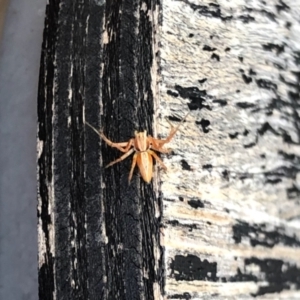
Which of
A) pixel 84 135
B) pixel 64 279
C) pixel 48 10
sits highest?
pixel 48 10

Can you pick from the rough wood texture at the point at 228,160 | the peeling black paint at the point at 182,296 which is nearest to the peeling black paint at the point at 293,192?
the rough wood texture at the point at 228,160

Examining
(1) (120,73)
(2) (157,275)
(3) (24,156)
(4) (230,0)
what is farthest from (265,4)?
(3) (24,156)

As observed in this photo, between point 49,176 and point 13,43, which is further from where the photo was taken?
point 13,43

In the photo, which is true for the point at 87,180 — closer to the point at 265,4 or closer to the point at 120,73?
the point at 120,73

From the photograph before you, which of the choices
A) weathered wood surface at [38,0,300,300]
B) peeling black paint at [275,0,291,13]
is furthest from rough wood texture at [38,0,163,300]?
peeling black paint at [275,0,291,13]

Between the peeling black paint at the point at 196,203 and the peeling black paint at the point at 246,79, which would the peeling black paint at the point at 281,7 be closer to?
the peeling black paint at the point at 246,79

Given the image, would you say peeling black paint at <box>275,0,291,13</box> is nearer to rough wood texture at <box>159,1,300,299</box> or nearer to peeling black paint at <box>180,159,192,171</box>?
rough wood texture at <box>159,1,300,299</box>

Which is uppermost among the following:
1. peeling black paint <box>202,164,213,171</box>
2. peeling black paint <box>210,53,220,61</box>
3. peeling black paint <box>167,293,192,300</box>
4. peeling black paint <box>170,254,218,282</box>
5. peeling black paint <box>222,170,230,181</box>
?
peeling black paint <box>210,53,220,61</box>

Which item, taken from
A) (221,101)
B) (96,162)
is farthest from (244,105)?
(96,162)
